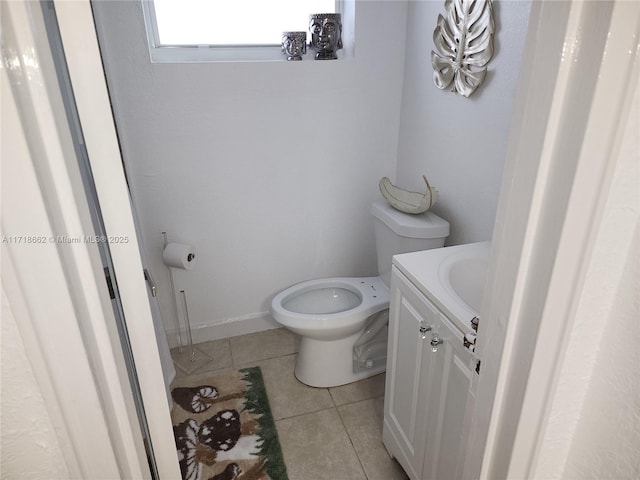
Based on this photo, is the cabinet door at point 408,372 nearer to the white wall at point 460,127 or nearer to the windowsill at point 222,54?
the white wall at point 460,127

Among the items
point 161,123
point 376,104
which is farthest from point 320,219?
point 161,123

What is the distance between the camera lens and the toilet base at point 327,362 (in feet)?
6.44

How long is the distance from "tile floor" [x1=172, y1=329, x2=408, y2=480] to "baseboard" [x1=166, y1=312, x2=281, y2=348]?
0.14 ft

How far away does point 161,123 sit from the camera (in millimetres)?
1911

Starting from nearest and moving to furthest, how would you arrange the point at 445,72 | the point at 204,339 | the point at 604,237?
the point at 604,237, the point at 445,72, the point at 204,339

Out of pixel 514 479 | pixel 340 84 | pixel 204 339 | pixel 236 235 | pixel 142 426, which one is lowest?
pixel 204 339

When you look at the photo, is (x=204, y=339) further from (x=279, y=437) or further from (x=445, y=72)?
(x=445, y=72)

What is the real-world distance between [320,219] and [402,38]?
97 cm

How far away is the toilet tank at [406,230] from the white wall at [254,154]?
45 cm

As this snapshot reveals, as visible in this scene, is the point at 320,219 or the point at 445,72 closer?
the point at 445,72

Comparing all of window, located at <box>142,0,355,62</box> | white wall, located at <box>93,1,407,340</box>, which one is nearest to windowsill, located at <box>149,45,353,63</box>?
window, located at <box>142,0,355,62</box>

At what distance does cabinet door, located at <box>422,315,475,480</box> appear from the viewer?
3.57 feet

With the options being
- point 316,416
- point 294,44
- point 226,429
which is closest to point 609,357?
point 316,416

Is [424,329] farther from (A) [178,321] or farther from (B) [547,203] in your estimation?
(A) [178,321]
